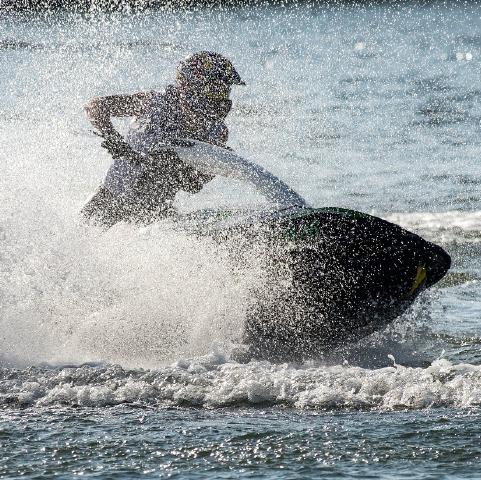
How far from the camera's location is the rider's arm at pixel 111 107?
9.31 metres

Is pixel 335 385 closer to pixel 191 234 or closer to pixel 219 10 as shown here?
pixel 191 234

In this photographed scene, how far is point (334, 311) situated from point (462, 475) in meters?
2.95

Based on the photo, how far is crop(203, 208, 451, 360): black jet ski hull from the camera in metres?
8.12

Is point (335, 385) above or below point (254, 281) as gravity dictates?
below

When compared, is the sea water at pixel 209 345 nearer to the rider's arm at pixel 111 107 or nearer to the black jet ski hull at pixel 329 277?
the black jet ski hull at pixel 329 277

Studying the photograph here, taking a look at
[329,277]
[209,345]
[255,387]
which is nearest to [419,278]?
[329,277]

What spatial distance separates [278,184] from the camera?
842cm

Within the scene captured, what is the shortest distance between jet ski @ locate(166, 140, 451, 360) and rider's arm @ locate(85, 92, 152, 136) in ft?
2.90

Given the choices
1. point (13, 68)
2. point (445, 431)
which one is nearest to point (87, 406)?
point (445, 431)

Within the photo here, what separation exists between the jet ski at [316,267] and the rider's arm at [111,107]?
88cm

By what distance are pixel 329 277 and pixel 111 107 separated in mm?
2238

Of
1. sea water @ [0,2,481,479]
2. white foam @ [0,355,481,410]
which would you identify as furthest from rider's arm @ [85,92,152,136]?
white foam @ [0,355,481,410]

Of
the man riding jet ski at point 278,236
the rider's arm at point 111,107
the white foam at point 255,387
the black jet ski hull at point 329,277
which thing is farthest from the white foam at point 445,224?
the white foam at point 255,387

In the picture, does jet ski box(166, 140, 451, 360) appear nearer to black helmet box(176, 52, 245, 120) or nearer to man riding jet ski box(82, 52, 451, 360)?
man riding jet ski box(82, 52, 451, 360)
